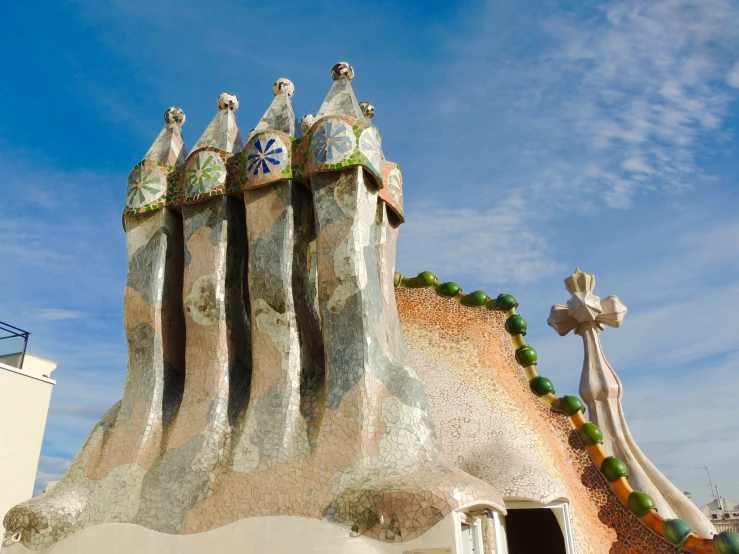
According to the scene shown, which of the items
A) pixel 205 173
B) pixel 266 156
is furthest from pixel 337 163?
pixel 205 173

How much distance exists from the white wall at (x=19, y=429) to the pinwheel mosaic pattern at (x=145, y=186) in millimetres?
6039

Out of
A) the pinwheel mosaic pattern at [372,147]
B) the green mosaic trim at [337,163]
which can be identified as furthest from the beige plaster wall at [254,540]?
the pinwheel mosaic pattern at [372,147]

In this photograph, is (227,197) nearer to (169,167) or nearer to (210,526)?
(169,167)

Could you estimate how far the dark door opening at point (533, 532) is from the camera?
941cm

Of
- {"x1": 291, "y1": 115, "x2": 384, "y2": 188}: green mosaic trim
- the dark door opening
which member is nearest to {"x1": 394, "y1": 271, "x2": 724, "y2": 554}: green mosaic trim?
the dark door opening

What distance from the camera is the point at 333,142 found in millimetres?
6223

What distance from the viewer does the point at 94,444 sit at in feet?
21.8

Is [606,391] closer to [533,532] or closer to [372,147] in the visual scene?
[533,532]

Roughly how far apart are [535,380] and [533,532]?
8.13ft

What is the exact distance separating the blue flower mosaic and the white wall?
8146 mm

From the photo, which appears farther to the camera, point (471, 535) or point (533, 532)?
point (533, 532)

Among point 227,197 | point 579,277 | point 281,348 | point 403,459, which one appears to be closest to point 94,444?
point 281,348

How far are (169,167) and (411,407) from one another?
153 inches

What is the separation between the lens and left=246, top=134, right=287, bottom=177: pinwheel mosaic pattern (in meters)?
6.52
